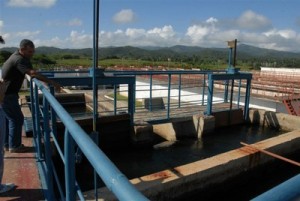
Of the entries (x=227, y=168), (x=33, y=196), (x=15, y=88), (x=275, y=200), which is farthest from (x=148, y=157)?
(x=275, y=200)

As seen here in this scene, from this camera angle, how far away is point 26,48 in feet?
13.2

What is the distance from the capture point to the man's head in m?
4.03

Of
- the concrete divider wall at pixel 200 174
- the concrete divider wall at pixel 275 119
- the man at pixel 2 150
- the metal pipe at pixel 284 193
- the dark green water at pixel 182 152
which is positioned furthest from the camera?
the concrete divider wall at pixel 275 119

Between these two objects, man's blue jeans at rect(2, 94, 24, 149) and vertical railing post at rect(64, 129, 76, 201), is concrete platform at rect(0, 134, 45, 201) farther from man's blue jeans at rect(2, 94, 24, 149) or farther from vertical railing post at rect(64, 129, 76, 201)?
vertical railing post at rect(64, 129, 76, 201)

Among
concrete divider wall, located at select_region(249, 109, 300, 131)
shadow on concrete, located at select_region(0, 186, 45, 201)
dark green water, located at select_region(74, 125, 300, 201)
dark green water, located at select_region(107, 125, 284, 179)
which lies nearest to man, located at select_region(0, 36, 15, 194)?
shadow on concrete, located at select_region(0, 186, 45, 201)

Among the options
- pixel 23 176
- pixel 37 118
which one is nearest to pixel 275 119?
pixel 37 118

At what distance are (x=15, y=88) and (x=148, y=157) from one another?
3.91 m

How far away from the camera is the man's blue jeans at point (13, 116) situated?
13.5 feet

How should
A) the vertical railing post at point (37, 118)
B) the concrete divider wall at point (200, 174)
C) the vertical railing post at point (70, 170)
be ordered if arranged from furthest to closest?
the concrete divider wall at point (200, 174) < the vertical railing post at point (37, 118) < the vertical railing post at point (70, 170)

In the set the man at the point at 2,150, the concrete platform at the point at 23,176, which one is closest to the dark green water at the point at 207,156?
the concrete platform at the point at 23,176

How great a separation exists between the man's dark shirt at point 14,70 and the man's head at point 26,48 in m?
0.06

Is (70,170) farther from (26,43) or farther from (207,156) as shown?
(207,156)

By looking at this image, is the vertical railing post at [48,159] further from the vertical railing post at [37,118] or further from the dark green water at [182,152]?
the dark green water at [182,152]

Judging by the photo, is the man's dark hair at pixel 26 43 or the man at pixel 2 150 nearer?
the man at pixel 2 150
